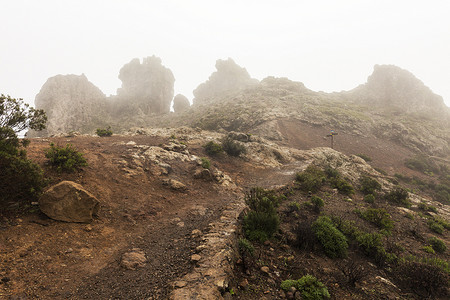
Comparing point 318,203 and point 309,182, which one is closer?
point 318,203

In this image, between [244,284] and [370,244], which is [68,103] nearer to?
[244,284]

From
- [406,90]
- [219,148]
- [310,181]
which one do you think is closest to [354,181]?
[310,181]

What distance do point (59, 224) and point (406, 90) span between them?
9578 centimetres

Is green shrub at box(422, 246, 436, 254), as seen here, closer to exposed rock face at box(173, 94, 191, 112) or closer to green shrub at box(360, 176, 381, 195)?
green shrub at box(360, 176, 381, 195)

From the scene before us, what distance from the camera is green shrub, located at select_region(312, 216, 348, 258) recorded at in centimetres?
780

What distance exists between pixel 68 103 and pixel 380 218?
7249 cm

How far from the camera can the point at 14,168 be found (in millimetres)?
6672

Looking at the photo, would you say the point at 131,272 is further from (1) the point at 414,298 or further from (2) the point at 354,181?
(2) the point at 354,181

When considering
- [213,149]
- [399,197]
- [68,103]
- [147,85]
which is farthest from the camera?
[147,85]

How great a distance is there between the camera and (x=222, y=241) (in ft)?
22.2

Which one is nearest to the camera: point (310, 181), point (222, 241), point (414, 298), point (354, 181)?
point (414, 298)

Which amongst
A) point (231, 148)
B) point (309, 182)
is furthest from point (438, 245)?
point (231, 148)

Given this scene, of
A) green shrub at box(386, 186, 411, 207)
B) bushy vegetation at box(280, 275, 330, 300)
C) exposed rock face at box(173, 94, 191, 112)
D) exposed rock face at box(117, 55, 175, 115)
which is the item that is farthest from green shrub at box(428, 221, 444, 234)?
exposed rock face at box(173, 94, 191, 112)

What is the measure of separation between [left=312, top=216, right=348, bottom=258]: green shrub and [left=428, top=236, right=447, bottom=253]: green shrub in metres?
7.10
